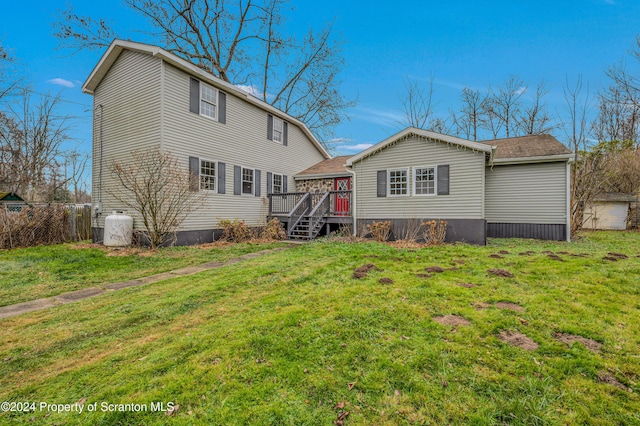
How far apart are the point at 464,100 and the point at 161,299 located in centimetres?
2321

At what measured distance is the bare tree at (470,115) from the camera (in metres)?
21.0

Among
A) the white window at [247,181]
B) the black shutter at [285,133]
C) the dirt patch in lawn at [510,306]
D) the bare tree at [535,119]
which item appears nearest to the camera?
the dirt patch in lawn at [510,306]

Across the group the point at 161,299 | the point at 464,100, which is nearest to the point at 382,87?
the point at 464,100

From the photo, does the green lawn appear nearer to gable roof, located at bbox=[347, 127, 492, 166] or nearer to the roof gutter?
gable roof, located at bbox=[347, 127, 492, 166]

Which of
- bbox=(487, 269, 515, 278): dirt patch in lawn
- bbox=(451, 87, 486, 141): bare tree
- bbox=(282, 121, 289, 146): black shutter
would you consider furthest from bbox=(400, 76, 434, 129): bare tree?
bbox=(487, 269, 515, 278): dirt patch in lawn

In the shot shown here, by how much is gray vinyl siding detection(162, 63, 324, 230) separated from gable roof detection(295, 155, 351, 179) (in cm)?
74

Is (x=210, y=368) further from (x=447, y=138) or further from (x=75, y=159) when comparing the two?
(x=75, y=159)

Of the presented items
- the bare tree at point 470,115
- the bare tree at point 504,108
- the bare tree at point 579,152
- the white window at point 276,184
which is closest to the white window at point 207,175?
the white window at point 276,184

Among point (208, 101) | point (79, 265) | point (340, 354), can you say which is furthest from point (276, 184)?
point (340, 354)

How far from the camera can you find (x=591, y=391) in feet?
7.21

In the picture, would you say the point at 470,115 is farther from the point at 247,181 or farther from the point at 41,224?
the point at 41,224

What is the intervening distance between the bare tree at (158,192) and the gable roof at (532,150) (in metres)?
11.7

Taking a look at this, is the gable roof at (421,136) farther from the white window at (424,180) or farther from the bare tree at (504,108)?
the bare tree at (504,108)

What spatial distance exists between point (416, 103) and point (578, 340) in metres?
17.3
